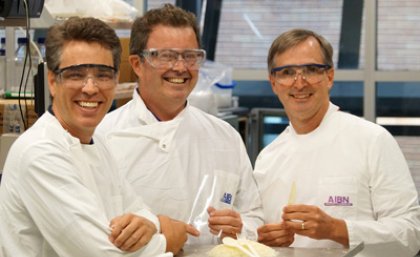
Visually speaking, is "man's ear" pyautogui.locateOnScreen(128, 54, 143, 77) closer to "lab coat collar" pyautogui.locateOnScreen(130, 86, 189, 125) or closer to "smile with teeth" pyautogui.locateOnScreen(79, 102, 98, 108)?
"lab coat collar" pyautogui.locateOnScreen(130, 86, 189, 125)

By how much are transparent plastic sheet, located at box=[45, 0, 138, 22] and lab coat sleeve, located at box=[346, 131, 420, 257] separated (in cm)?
155

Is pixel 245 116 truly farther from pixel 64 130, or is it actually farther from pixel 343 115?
pixel 64 130

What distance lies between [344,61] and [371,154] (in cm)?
314

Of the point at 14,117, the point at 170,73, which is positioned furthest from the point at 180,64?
the point at 14,117

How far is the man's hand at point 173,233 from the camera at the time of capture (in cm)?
196

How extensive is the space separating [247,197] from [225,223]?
30 centimetres

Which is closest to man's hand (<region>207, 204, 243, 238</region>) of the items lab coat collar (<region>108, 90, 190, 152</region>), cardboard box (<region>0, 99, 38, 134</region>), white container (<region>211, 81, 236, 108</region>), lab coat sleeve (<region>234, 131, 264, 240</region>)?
lab coat sleeve (<region>234, 131, 264, 240</region>)

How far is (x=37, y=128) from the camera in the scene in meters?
1.87

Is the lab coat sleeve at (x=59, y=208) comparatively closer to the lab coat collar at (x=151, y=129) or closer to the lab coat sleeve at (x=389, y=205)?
the lab coat collar at (x=151, y=129)

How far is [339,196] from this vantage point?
7.84 feet

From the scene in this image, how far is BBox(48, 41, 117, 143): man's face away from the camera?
75.2 inches

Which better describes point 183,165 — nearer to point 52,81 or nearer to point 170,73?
point 170,73

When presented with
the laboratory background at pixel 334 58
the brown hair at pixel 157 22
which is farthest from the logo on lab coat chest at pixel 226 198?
the laboratory background at pixel 334 58

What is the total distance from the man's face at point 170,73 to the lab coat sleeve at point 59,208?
63 cm
